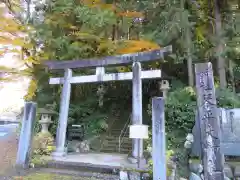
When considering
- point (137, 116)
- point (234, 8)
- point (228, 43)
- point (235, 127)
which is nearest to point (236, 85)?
point (228, 43)

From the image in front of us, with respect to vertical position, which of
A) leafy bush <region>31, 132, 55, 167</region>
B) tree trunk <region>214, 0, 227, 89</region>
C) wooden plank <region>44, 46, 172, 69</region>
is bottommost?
leafy bush <region>31, 132, 55, 167</region>

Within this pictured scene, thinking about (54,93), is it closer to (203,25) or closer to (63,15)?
(63,15)

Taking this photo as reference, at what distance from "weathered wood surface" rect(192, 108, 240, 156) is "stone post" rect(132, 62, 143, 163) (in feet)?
5.77

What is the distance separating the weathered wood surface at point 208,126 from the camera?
5.21 meters

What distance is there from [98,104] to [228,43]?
8.06m

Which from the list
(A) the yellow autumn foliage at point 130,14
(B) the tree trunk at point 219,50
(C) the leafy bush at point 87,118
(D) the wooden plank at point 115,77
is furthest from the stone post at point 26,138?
(B) the tree trunk at point 219,50

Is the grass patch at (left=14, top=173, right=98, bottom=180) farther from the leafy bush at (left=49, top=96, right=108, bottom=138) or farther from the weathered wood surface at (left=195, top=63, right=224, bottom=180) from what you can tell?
the leafy bush at (left=49, top=96, right=108, bottom=138)

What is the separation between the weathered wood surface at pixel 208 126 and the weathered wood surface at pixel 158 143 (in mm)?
967

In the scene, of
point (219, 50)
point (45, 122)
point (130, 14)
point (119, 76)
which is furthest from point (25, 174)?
point (219, 50)

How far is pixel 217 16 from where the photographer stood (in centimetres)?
1082

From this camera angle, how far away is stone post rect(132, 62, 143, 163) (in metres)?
7.16

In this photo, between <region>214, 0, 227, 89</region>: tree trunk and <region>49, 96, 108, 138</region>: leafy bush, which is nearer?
<region>214, 0, 227, 89</region>: tree trunk

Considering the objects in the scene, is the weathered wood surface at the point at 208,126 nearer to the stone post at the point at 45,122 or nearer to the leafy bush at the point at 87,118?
the leafy bush at the point at 87,118

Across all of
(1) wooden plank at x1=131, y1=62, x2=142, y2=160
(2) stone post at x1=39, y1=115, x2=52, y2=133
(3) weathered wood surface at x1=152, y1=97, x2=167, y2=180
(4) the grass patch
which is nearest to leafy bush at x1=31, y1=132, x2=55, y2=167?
(4) the grass patch
